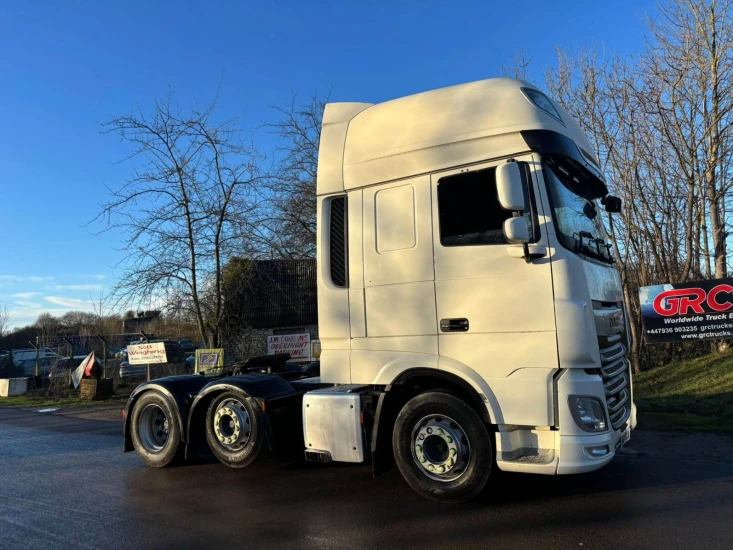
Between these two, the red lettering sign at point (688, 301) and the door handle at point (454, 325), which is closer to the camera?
the door handle at point (454, 325)

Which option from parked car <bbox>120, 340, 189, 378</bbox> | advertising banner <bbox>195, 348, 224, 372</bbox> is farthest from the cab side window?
parked car <bbox>120, 340, 189, 378</bbox>

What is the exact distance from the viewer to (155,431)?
721cm

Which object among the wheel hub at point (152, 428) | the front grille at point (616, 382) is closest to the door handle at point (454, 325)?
the front grille at point (616, 382)

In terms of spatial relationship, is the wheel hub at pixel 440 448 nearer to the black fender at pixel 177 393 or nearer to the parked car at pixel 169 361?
the black fender at pixel 177 393

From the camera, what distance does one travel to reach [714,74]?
1254 centimetres

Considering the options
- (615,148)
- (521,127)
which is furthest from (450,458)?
(615,148)

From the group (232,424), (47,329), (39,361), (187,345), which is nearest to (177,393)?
(232,424)

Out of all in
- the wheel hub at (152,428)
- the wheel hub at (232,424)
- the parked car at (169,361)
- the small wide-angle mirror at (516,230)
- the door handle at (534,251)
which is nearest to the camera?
the small wide-angle mirror at (516,230)

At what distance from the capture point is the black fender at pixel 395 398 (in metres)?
4.91

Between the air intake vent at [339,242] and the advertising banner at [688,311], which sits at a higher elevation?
the air intake vent at [339,242]

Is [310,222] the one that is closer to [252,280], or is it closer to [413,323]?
[252,280]

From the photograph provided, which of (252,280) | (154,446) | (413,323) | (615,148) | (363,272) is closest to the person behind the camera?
(413,323)

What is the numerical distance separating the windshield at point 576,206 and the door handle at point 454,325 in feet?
3.58

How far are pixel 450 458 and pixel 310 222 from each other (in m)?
13.4
